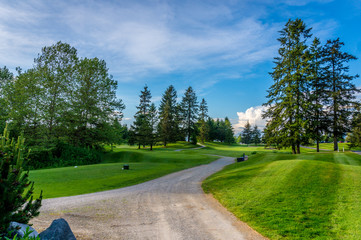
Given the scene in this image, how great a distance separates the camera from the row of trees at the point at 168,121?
1847 inches

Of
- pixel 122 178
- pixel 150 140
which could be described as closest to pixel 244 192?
pixel 122 178

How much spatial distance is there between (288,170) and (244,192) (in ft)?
14.5

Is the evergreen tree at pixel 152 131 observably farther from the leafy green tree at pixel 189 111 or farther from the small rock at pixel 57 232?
the small rock at pixel 57 232

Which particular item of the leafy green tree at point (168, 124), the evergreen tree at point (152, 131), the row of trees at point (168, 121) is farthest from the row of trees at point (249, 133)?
the evergreen tree at point (152, 131)

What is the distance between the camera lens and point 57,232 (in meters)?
4.40

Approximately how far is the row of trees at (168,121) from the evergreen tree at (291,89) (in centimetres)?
2823

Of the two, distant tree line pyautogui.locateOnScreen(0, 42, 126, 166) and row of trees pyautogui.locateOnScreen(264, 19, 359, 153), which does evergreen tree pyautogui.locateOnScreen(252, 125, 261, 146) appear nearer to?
row of trees pyautogui.locateOnScreen(264, 19, 359, 153)

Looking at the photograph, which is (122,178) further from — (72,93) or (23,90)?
(23,90)

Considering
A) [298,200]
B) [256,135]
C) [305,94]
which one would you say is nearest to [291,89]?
[305,94]

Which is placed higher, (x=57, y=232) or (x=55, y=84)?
(x=55, y=84)

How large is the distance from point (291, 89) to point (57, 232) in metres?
28.0

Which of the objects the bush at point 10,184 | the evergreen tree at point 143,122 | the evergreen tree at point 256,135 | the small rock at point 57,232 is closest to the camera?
the bush at point 10,184

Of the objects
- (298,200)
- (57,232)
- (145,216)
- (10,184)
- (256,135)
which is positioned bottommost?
(145,216)

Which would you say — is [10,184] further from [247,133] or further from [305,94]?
[247,133]
